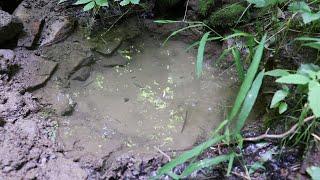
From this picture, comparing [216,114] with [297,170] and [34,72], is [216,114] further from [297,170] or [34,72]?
[34,72]

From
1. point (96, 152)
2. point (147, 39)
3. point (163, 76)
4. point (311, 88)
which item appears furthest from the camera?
point (147, 39)

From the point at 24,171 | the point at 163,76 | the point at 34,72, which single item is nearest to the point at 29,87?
the point at 34,72

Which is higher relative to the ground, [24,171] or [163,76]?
[163,76]

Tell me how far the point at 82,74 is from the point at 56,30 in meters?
0.41

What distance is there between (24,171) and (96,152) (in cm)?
35

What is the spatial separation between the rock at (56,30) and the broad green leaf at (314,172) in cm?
172

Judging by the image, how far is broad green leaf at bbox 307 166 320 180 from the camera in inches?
63.6

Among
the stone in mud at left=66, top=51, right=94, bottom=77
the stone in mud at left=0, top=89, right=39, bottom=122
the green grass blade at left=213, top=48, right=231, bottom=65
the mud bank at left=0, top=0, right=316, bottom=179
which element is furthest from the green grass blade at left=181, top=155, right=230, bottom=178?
the stone in mud at left=66, top=51, right=94, bottom=77

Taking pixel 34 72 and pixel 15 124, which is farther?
pixel 34 72

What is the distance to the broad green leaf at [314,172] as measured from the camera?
1.61 m

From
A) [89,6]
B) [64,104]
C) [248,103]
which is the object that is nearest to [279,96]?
[248,103]

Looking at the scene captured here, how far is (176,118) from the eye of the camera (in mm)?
2211

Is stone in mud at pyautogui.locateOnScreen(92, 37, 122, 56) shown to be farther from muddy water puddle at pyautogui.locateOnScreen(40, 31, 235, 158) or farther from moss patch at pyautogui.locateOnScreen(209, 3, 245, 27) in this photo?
moss patch at pyautogui.locateOnScreen(209, 3, 245, 27)

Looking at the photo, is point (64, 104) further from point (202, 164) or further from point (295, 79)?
point (295, 79)
